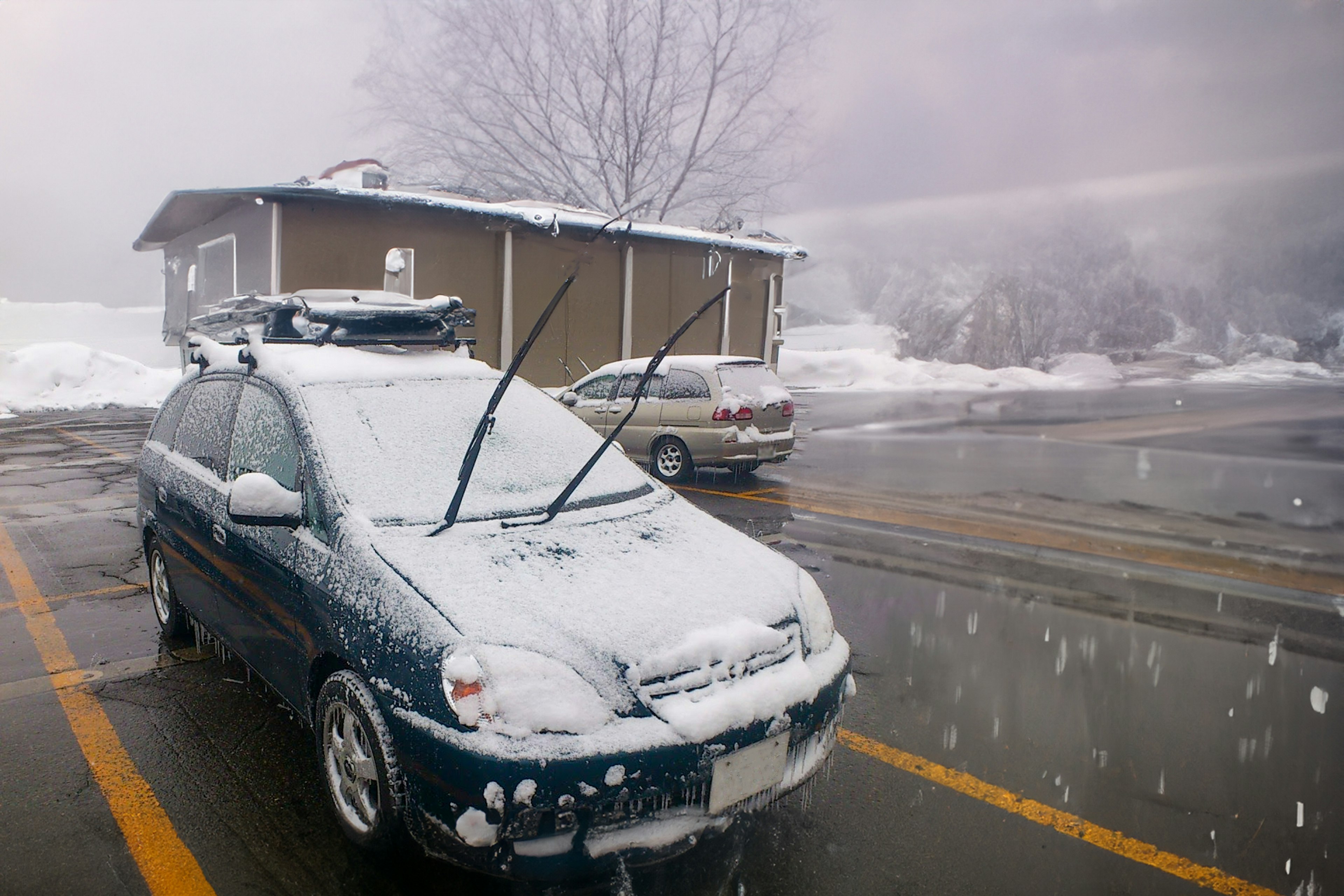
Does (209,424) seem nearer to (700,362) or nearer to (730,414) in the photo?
(730,414)

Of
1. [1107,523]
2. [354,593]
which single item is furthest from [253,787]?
[1107,523]

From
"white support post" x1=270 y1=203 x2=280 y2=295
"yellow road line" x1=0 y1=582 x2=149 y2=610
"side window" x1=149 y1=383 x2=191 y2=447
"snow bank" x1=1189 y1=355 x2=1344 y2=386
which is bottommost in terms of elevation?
"yellow road line" x1=0 y1=582 x2=149 y2=610

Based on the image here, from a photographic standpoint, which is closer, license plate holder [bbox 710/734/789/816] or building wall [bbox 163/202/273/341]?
license plate holder [bbox 710/734/789/816]

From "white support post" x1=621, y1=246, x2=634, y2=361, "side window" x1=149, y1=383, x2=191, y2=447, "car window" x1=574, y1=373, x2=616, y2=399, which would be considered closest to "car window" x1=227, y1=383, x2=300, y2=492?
"side window" x1=149, y1=383, x2=191, y2=447

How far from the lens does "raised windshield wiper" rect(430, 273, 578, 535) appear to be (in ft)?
9.17

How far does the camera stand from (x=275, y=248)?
13.1 m

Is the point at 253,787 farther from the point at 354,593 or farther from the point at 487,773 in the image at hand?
the point at 487,773

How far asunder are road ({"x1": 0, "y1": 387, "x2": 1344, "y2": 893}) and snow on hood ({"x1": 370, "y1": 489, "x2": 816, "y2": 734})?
723mm

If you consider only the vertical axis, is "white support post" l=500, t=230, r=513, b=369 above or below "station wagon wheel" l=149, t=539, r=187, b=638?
above

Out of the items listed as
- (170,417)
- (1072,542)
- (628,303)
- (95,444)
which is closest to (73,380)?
(95,444)

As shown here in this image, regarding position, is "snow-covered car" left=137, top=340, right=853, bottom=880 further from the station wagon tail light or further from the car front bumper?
the station wagon tail light

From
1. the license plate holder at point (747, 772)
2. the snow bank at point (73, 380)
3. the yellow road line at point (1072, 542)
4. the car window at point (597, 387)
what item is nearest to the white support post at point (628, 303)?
the car window at point (597, 387)

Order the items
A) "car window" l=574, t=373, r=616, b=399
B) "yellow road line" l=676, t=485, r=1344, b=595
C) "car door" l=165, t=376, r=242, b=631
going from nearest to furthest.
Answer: "car door" l=165, t=376, r=242, b=631 < "yellow road line" l=676, t=485, r=1344, b=595 < "car window" l=574, t=373, r=616, b=399

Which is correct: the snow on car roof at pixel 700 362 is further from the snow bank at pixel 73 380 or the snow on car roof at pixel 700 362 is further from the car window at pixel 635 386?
the snow bank at pixel 73 380
